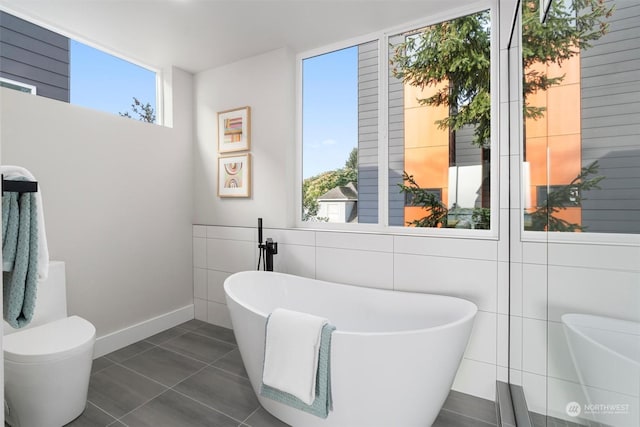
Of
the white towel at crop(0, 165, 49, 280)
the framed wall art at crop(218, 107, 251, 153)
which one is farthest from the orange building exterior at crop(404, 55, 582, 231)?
the white towel at crop(0, 165, 49, 280)

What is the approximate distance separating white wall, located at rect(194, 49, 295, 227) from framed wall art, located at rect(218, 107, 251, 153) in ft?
0.16

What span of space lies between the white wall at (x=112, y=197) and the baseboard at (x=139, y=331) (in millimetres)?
50

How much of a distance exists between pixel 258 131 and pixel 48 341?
2043 mm

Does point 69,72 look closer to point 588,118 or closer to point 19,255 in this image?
point 19,255

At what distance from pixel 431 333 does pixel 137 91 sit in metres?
3.08

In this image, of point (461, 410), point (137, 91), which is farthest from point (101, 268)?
point (461, 410)

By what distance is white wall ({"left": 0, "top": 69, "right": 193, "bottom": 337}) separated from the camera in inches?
84.7

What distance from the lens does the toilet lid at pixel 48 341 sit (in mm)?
1538

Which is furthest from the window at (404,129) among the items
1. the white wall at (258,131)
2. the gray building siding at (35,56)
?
the gray building siding at (35,56)

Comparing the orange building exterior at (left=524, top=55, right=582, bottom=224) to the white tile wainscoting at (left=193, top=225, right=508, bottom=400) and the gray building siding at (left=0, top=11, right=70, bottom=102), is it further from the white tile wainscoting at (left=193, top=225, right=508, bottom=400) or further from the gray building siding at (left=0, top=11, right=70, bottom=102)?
the gray building siding at (left=0, top=11, right=70, bottom=102)

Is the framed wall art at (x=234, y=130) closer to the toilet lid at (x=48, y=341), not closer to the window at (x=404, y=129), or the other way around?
the window at (x=404, y=129)

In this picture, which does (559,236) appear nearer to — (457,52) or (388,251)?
(388,251)

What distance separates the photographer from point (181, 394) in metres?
1.97

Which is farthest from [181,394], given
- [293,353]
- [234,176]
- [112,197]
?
[234,176]
